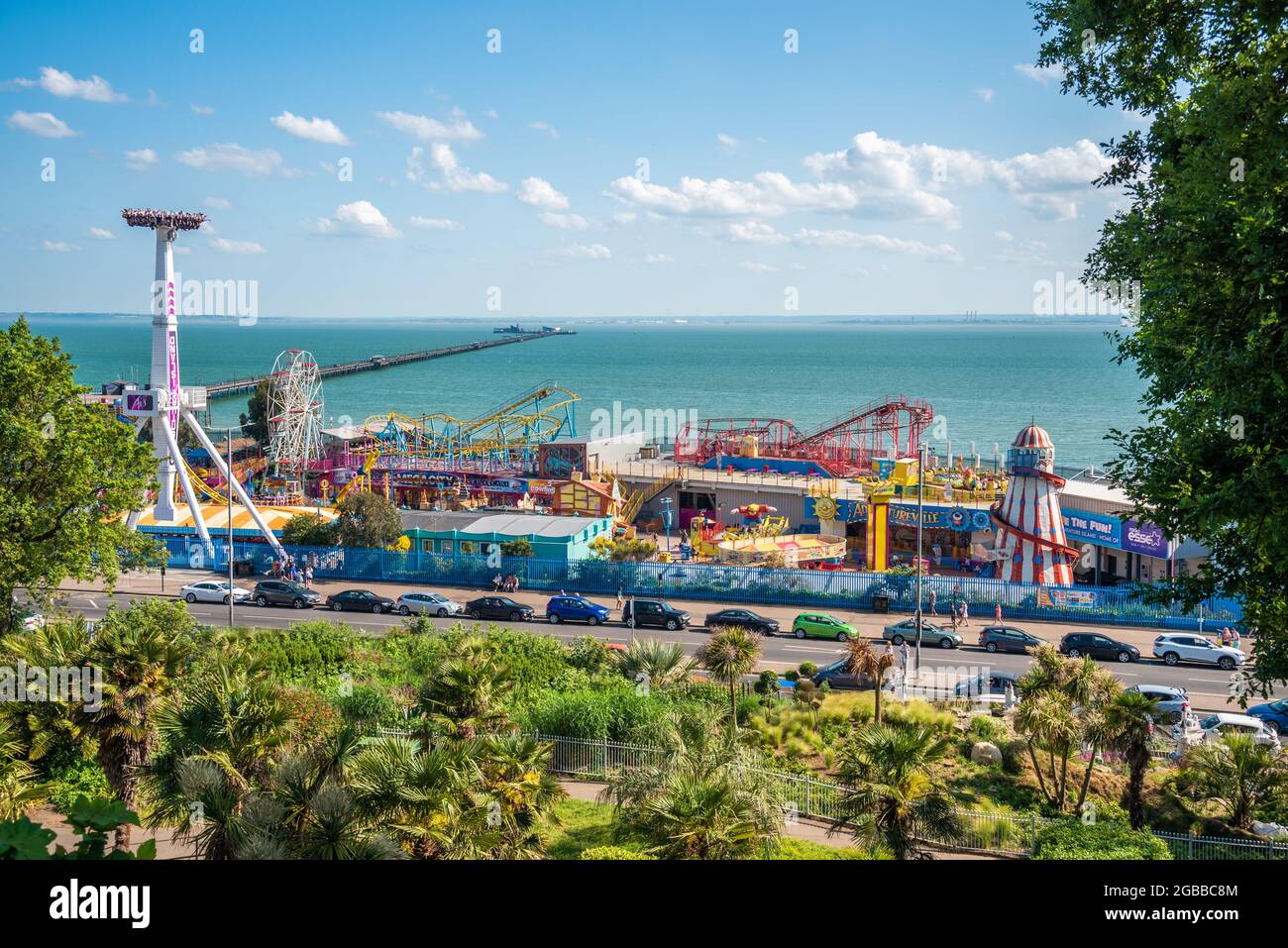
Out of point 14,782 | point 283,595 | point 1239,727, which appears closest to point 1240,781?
point 1239,727

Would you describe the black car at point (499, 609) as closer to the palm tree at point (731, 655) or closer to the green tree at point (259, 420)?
the palm tree at point (731, 655)

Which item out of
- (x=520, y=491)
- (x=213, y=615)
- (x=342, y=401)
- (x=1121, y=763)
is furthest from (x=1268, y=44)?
(x=342, y=401)

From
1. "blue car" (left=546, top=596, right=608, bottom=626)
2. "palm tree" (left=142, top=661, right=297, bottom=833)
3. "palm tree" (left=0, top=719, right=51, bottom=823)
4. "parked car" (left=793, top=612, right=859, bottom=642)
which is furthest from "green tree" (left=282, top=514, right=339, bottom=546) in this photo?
"palm tree" (left=142, top=661, right=297, bottom=833)

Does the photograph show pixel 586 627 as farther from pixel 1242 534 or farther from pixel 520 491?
pixel 1242 534

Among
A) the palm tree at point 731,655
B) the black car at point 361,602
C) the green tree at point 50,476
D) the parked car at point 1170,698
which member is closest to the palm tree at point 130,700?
the green tree at point 50,476

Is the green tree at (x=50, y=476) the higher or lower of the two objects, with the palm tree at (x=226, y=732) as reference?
higher
